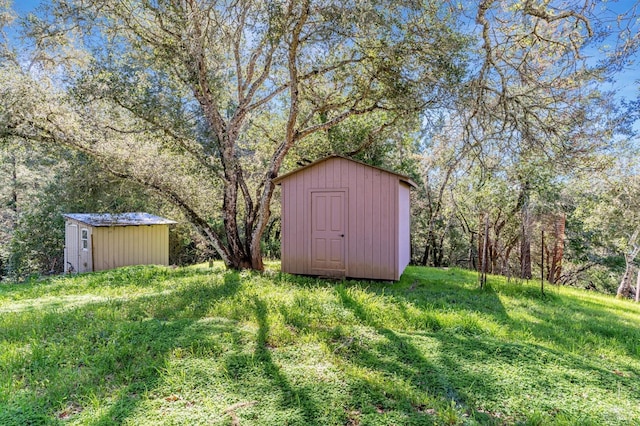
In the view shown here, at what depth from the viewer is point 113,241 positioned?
→ 10539 mm

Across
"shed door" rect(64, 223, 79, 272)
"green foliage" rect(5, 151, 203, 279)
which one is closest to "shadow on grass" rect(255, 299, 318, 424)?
"green foliage" rect(5, 151, 203, 279)

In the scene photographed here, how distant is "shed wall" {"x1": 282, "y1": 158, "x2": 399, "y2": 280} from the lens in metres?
6.47

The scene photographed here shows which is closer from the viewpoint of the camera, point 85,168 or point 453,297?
point 453,297

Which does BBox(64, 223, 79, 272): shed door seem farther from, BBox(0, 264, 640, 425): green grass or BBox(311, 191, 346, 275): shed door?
BBox(311, 191, 346, 275): shed door

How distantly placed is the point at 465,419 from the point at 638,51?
459 centimetres

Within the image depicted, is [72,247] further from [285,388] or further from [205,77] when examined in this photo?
[285,388]

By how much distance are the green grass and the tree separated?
3.33 m

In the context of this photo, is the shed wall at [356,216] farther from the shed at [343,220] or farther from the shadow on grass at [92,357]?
the shadow on grass at [92,357]

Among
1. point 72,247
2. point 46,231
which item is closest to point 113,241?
point 72,247

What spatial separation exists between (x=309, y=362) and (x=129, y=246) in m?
10.2

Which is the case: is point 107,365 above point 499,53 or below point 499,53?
below

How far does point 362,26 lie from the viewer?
5.04m

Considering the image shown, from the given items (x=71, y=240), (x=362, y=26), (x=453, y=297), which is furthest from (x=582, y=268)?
(x=71, y=240)

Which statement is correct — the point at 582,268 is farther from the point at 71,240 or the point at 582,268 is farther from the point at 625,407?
the point at 71,240
